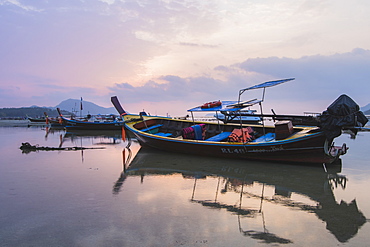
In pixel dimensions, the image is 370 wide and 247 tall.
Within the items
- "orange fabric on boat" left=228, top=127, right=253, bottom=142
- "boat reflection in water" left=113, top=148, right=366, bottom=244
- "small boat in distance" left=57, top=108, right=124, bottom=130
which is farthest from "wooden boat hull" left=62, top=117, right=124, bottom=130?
"orange fabric on boat" left=228, top=127, right=253, bottom=142

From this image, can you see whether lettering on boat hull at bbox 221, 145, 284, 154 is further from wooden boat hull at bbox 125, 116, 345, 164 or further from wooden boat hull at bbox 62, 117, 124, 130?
wooden boat hull at bbox 62, 117, 124, 130

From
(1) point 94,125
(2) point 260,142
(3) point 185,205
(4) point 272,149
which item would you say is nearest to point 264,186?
(3) point 185,205

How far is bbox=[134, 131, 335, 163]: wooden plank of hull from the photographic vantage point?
9.88m

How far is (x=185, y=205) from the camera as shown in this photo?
6.10m

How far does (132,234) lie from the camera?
4602mm

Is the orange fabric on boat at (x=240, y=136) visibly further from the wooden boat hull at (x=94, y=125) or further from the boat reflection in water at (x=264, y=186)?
the wooden boat hull at (x=94, y=125)

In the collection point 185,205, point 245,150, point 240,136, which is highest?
point 240,136

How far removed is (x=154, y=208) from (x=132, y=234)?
51.9 inches

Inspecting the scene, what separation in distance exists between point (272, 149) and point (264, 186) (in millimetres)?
3096

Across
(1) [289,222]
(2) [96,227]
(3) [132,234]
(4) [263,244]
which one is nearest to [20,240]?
(2) [96,227]

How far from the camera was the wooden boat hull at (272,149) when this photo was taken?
9.78m

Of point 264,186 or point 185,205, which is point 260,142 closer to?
point 264,186

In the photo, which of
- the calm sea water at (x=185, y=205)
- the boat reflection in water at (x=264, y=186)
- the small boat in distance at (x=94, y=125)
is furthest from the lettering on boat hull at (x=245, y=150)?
the small boat in distance at (x=94, y=125)

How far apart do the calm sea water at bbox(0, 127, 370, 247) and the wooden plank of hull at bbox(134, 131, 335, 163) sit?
438 millimetres
